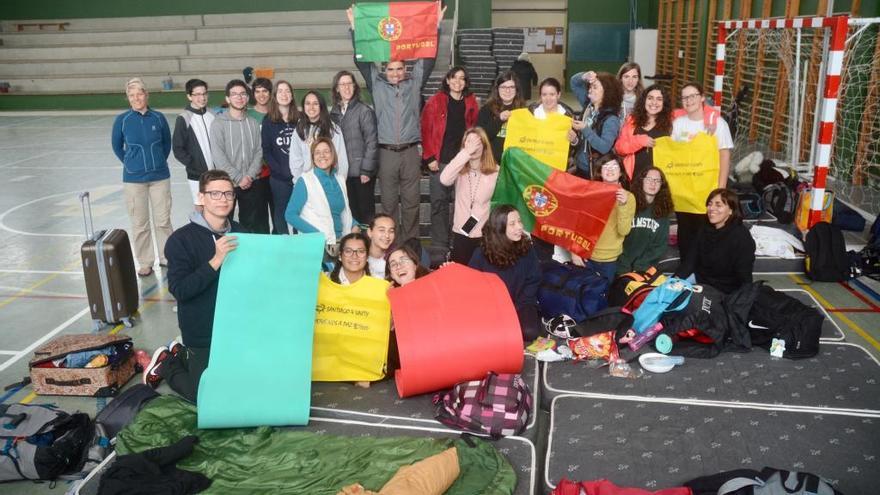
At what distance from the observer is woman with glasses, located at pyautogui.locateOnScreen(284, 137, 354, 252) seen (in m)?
6.04

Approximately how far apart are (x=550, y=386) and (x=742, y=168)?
6009 millimetres

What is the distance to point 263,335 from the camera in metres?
4.41

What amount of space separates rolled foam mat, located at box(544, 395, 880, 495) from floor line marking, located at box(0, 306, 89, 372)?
436 centimetres

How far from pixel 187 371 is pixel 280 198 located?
2430 mm

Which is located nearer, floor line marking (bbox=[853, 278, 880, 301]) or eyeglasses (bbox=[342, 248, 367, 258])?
eyeglasses (bbox=[342, 248, 367, 258])

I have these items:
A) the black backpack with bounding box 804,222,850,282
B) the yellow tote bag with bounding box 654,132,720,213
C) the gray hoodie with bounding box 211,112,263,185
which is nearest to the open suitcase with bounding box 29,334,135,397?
the gray hoodie with bounding box 211,112,263,185

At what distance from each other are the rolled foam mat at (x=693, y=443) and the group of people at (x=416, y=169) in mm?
1190

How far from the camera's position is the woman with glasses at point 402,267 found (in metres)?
5.07

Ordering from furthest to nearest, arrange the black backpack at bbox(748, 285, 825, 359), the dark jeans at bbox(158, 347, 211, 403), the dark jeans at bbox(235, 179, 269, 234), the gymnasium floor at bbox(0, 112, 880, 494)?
the dark jeans at bbox(235, 179, 269, 234)
the gymnasium floor at bbox(0, 112, 880, 494)
the black backpack at bbox(748, 285, 825, 359)
the dark jeans at bbox(158, 347, 211, 403)

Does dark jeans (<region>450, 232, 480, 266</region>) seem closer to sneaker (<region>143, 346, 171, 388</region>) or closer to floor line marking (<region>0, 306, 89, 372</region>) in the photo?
sneaker (<region>143, 346, 171, 388</region>)

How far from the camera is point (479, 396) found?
4270 millimetres

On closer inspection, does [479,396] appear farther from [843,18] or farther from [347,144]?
[843,18]

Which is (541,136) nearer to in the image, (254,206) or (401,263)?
(401,263)

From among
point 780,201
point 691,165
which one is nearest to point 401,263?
point 691,165
